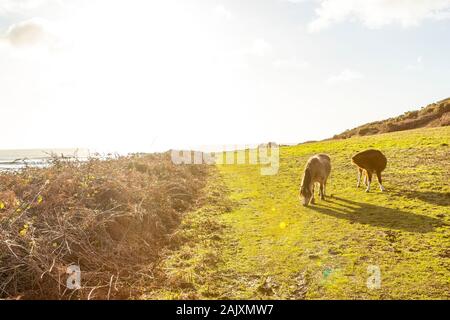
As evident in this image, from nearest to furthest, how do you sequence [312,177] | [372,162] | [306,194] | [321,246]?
[321,246] < [306,194] < [312,177] < [372,162]

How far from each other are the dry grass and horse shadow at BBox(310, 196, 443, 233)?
6396 millimetres

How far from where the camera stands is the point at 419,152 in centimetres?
2469

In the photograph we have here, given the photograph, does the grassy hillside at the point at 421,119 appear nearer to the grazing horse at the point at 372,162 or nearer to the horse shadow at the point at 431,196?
the grazing horse at the point at 372,162

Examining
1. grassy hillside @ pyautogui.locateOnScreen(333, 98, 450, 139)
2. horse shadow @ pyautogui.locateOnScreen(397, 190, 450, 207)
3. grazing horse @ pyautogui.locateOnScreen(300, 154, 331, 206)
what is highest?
grassy hillside @ pyautogui.locateOnScreen(333, 98, 450, 139)

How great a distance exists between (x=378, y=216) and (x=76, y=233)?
10.1m

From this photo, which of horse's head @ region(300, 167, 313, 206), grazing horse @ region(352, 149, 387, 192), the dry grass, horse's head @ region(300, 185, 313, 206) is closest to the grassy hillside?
grazing horse @ region(352, 149, 387, 192)

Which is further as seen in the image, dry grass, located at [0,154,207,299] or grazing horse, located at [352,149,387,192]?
grazing horse, located at [352,149,387,192]

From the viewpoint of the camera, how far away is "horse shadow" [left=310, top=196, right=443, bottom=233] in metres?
11.0

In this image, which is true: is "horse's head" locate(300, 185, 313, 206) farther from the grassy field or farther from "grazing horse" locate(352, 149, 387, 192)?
"grazing horse" locate(352, 149, 387, 192)

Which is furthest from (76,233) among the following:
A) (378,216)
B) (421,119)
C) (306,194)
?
(421,119)

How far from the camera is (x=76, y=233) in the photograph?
28.7 ft

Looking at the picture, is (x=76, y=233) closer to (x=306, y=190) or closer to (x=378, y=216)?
(x=306, y=190)
